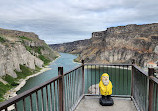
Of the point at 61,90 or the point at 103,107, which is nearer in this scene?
the point at 61,90

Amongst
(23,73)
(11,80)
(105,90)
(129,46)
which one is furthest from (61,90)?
(129,46)

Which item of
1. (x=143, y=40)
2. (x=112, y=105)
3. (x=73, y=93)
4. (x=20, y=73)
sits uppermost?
(x=143, y=40)

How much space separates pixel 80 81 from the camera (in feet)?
16.7

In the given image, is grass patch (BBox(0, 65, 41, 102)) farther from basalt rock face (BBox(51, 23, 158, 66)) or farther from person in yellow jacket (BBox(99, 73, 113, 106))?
basalt rock face (BBox(51, 23, 158, 66))

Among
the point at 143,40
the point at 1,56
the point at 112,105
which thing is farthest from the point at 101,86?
the point at 143,40

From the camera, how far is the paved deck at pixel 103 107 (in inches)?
177

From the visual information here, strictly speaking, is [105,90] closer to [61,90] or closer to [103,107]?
[103,107]

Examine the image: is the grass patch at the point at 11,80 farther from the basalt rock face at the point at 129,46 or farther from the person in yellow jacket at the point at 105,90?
the basalt rock face at the point at 129,46

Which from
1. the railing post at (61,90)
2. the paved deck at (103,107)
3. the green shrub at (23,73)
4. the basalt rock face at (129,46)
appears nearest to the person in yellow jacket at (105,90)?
the paved deck at (103,107)

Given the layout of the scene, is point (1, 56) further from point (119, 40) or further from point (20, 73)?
point (119, 40)

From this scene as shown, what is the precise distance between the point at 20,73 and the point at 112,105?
148ft

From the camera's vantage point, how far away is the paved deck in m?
4.49

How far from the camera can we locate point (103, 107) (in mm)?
4598

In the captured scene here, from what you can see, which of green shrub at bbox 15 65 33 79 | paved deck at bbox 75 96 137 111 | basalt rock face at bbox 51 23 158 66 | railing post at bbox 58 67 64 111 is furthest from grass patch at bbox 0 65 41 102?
basalt rock face at bbox 51 23 158 66
